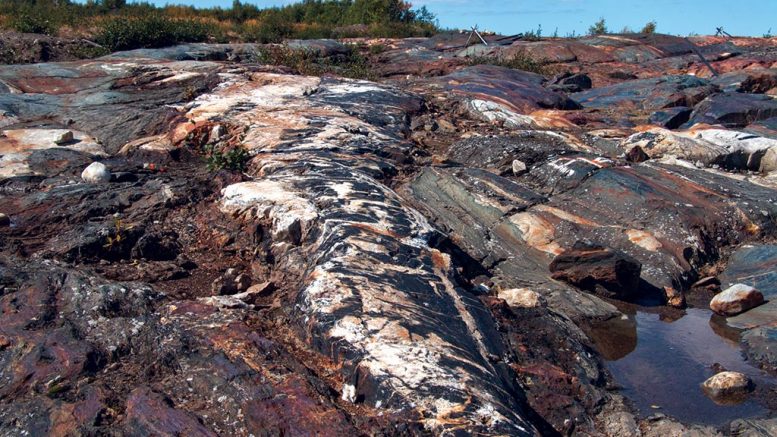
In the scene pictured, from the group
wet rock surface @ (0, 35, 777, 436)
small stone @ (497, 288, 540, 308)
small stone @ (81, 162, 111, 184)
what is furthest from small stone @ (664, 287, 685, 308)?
small stone @ (81, 162, 111, 184)

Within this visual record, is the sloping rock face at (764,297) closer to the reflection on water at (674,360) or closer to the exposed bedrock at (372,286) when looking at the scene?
the reflection on water at (674,360)

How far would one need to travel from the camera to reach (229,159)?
6613 millimetres

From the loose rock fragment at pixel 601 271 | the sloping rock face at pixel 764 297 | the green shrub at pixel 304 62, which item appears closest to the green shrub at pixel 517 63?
the green shrub at pixel 304 62

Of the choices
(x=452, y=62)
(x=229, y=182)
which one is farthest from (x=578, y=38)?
(x=229, y=182)

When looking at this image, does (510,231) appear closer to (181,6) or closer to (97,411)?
(97,411)

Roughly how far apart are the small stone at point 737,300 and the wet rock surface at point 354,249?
0.09 m

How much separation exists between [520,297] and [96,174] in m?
3.88

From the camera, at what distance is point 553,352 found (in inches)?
181

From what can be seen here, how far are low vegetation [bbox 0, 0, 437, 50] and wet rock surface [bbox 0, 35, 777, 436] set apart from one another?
2591 millimetres

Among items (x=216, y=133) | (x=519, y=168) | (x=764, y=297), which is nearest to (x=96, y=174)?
(x=216, y=133)

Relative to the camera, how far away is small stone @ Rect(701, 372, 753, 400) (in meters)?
4.52

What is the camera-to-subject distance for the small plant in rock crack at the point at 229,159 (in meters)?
6.59

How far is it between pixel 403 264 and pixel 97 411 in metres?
2.17

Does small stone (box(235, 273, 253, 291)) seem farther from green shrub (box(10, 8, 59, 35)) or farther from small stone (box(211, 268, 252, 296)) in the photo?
green shrub (box(10, 8, 59, 35))
